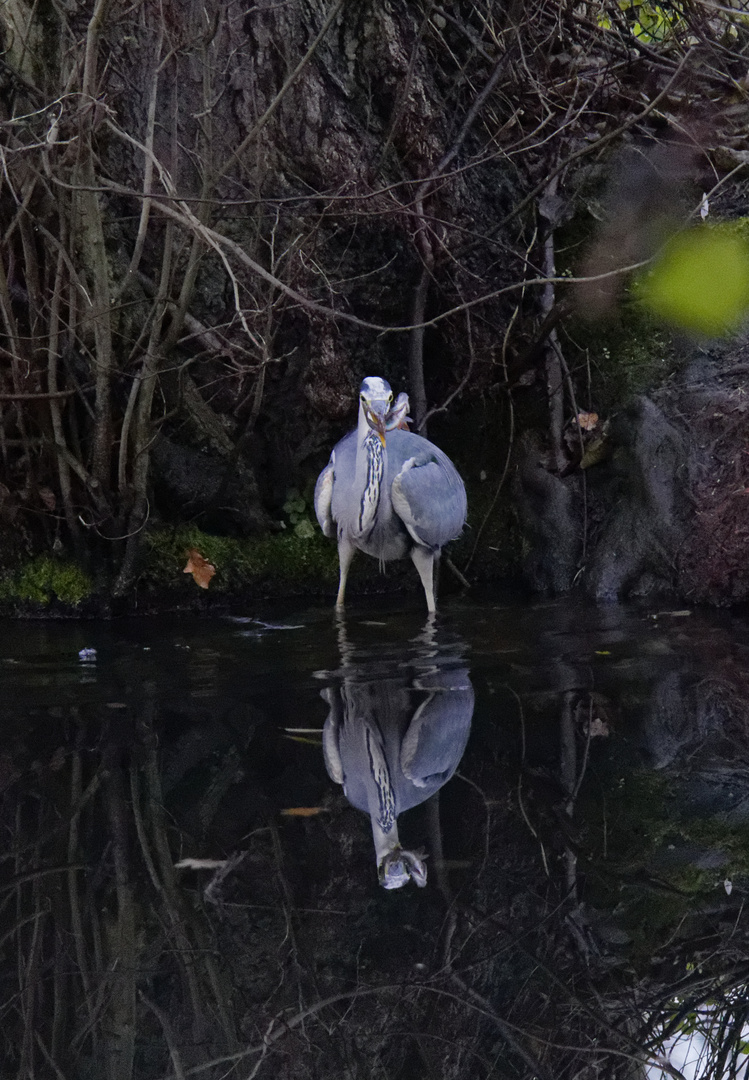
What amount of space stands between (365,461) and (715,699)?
2.83 m

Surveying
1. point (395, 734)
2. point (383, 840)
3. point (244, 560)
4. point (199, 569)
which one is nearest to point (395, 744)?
point (395, 734)

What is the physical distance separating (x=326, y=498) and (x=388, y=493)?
0.43 m

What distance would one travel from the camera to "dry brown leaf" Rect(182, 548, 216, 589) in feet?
22.5

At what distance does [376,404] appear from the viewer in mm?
6234

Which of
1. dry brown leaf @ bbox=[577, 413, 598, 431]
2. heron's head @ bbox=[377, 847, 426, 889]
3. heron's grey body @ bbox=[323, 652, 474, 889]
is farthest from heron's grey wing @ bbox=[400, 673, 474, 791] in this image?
dry brown leaf @ bbox=[577, 413, 598, 431]

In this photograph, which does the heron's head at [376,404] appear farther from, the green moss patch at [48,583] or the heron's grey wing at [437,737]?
the heron's grey wing at [437,737]

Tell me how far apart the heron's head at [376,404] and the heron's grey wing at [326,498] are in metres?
0.64

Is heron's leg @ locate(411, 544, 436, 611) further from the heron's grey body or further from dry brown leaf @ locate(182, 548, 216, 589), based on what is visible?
the heron's grey body

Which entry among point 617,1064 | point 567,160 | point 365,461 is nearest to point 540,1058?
point 617,1064

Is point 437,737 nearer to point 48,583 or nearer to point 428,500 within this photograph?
point 428,500

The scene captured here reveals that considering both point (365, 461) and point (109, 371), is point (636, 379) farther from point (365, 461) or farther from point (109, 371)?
point (109, 371)

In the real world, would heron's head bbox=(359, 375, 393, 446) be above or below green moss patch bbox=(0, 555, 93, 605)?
above

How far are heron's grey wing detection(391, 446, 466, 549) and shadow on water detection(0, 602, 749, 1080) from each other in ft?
6.69

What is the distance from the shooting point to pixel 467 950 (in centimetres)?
220
